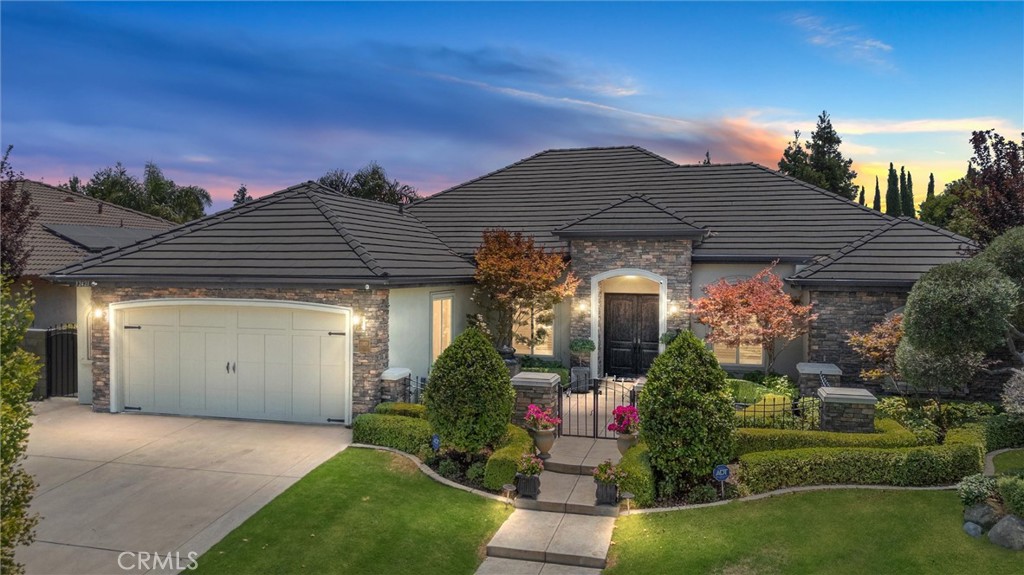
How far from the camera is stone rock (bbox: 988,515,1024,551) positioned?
7141 mm

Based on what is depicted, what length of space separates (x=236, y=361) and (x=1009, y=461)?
14713mm

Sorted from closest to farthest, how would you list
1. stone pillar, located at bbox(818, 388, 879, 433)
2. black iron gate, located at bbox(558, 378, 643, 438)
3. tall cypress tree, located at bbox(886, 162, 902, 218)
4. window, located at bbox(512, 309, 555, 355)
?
stone pillar, located at bbox(818, 388, 879, 433), black iron gate, located at bbox(558, 378, 643, 438), window, located at bbox(512, 309, 555, 355), tall cypress tree, located at bbox(886, 162, 902, 218)

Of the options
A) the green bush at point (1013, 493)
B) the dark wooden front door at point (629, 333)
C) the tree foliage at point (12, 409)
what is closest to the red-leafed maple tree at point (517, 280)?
the dark wooden front door at point (629, 333)

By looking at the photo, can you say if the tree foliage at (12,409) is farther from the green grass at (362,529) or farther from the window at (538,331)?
the window at (538,331)

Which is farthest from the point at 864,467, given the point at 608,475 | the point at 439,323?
the point at 439,323

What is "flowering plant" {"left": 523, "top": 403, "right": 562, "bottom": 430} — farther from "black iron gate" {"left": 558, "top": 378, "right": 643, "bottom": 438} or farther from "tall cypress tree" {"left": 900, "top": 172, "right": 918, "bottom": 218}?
"tall cypress tree" {"left": 900, "top": 172, "right": 918, "bottom": 218}

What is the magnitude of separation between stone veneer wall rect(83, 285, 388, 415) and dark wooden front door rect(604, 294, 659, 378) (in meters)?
7.62

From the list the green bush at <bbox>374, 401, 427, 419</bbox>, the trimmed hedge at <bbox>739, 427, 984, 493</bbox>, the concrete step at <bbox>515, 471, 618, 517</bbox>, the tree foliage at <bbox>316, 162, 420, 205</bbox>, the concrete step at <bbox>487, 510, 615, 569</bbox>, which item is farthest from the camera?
the tree foliage at <bbox>316, 162, 420, 205</bbox>

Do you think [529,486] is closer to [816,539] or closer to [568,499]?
[568,499]

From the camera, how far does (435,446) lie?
1006cm

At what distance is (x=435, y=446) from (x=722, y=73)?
11157 millimetres

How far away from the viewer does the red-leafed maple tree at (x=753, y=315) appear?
46.5ft

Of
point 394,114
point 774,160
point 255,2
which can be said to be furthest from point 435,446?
point 774,160

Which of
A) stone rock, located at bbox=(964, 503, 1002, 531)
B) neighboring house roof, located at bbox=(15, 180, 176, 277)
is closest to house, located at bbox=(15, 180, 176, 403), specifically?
neighboring house roof, located at bbox=(15, 180, 176, 277)
